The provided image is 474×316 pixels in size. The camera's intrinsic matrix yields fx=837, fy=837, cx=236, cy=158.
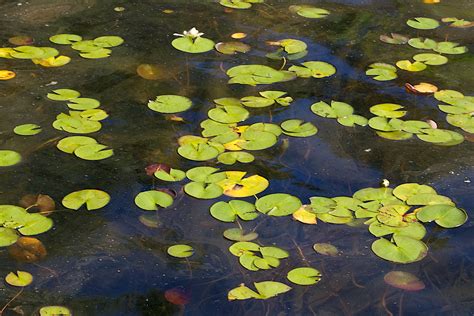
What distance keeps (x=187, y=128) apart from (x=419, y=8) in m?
1.37

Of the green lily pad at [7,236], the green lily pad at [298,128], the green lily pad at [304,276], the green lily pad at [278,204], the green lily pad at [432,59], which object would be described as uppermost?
the green lily pad at [432,59]

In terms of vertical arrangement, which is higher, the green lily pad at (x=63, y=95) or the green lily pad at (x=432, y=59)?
the green lily pad at (x=432, y=59)

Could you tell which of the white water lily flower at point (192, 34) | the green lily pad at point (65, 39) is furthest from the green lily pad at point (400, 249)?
the green lily pad at point (65, 39)

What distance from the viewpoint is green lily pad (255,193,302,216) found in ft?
7.06

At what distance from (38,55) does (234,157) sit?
0.97 m

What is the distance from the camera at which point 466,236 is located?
82.5 inches

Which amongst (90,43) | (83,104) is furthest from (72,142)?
(90,43)

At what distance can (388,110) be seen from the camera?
104 inches

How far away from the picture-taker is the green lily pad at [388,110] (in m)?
2.62

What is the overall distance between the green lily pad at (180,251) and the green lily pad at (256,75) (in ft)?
3.02

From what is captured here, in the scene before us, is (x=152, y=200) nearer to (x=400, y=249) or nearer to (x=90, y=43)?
(x=400, y=249)

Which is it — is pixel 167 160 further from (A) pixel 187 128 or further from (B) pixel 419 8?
(B) pixel 419 8

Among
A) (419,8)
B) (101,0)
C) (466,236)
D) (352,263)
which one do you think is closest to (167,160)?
(352,263)

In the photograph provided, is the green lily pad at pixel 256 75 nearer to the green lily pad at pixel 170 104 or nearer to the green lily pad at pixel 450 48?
the green lily pad at pixel 170 104
